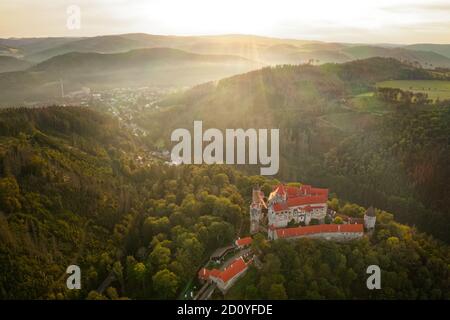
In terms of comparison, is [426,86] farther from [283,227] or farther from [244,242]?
[244,242]

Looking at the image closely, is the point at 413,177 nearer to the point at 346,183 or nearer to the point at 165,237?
the point at 346,183

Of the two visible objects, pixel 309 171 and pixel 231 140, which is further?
pixel 231 140

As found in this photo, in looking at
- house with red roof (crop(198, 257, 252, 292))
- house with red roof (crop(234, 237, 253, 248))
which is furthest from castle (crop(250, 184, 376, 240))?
house with red roof (crop(198, 257, 252, 292))

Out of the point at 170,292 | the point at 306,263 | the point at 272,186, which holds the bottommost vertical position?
the point at 170,292

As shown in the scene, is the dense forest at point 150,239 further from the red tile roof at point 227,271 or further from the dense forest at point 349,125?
the dense forest at point 349,125

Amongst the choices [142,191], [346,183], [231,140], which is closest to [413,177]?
[346,183]

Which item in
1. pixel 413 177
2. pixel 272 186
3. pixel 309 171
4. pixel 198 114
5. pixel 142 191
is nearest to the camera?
pixel 272 186

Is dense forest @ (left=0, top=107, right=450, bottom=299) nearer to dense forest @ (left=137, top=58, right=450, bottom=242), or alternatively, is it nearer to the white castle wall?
the white castle wall
